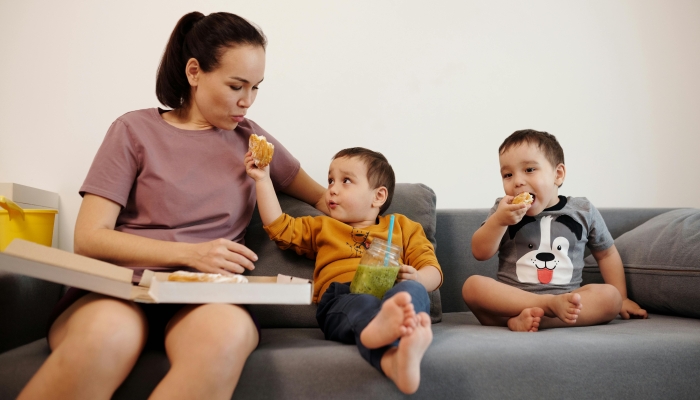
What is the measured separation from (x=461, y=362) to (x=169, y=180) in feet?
2.73

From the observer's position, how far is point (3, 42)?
2010 millimetres

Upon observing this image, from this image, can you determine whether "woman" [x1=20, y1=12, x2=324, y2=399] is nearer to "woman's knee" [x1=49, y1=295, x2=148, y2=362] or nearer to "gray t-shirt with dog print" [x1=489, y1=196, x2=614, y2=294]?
"woman's knee" [x1=49, y1=295, x2=148, y2=362]

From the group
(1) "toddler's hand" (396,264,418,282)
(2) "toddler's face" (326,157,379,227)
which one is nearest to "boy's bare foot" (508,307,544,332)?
(1) "toddler's hand" (396,264,418,282)

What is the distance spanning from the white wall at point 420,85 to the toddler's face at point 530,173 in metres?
0.56

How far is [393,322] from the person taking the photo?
3.57 ft

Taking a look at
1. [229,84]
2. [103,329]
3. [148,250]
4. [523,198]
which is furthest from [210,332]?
[523,198]

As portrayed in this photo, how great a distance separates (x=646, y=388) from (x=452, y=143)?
4.09ft

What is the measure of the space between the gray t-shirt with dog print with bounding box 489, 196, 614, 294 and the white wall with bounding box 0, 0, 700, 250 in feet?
1.78

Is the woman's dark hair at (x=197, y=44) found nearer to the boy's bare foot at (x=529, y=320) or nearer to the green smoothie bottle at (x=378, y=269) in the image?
the green smoothie bottle at (x=378, y=269)

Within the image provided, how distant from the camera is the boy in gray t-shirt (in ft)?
5.30

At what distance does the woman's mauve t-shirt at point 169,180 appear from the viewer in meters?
1.44

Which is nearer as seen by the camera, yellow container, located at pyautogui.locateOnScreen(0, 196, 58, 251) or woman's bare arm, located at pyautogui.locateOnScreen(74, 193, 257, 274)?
woman's bare arm, located at pyautogui.locateOnScreen(74, 193, 257, 274)

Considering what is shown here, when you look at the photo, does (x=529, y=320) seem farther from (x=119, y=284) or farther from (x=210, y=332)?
(x=119, y=284)

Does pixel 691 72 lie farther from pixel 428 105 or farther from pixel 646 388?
pixel 646 388
